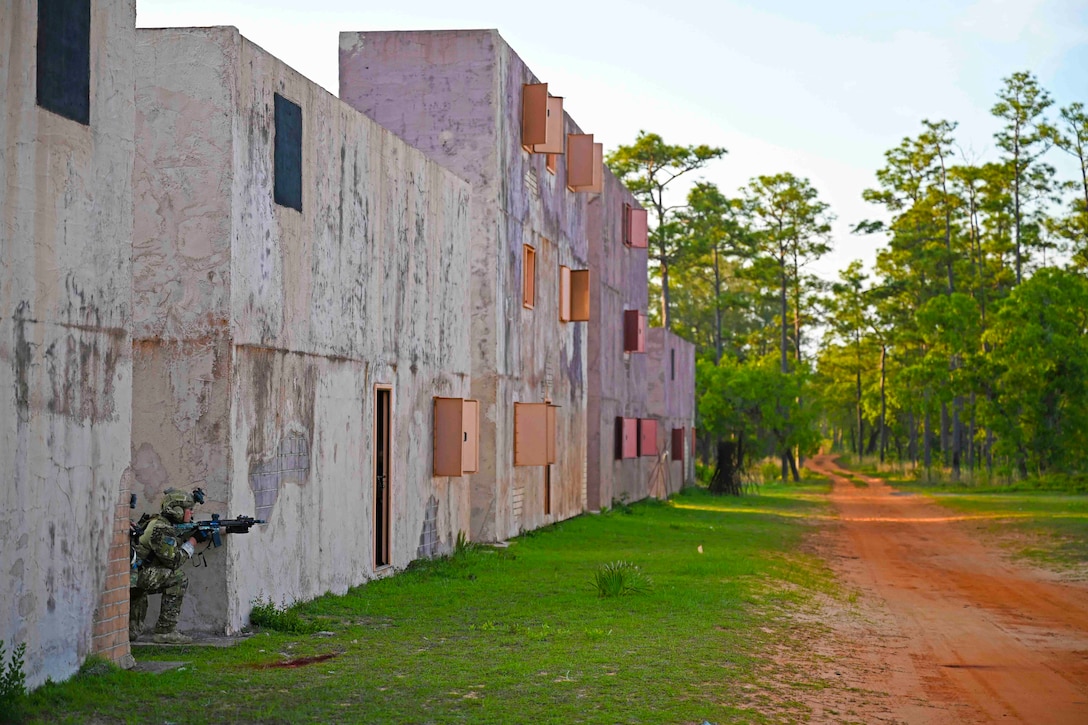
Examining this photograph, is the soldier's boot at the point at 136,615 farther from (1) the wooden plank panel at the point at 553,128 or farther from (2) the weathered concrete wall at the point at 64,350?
(1) the wooden plank panel at the point at 553,128

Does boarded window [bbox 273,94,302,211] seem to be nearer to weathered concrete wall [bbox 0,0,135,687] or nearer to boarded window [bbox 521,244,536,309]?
weathered concrete wall [bbox 0,0,135,687]

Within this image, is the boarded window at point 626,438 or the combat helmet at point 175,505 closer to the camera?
the combat helmet at point 175,505

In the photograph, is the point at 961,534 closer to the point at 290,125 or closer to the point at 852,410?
the point at 290,125

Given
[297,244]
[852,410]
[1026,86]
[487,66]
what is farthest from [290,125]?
[852,410]

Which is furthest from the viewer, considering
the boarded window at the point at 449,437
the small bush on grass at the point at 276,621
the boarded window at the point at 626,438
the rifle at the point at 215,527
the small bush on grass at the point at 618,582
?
the boarded window at the point at 626,438

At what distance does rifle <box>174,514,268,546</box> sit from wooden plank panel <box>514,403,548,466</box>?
9875mm

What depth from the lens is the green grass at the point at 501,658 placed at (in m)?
7.61

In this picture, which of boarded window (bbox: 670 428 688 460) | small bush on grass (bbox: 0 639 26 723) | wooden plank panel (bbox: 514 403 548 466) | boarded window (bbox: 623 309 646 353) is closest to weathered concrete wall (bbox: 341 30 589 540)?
wooden plank panel (bbox: 514 403 548 466)

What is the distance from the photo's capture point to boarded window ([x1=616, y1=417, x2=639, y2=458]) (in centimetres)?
2917

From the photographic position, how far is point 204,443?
10.2 meters

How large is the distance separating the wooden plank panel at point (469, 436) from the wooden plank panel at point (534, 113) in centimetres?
567

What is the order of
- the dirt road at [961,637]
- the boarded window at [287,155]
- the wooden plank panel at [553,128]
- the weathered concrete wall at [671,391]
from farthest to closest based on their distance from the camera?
the weathered concrete wall at [671,391]
the wooden plank panel at [553,128]
the boarded window at [287,155]
the dirt road at [961,637]

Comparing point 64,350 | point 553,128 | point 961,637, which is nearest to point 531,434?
point 553,128

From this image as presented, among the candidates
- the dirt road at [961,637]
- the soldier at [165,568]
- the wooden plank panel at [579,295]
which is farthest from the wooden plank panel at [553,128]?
the soldier at [165,568]
